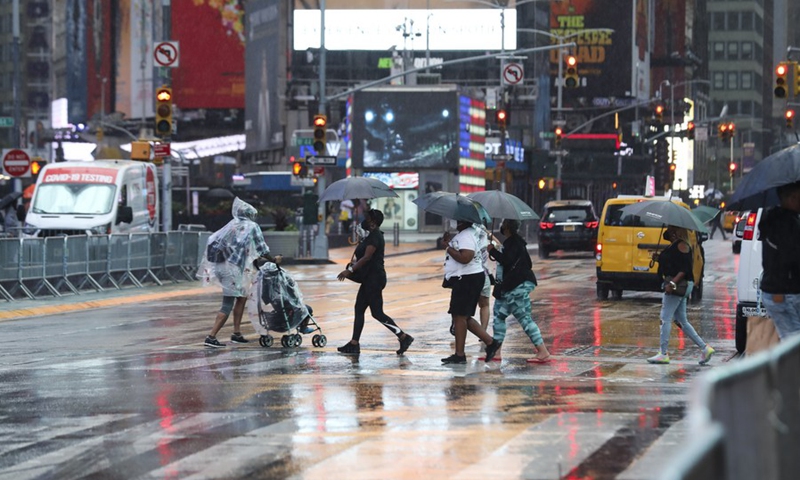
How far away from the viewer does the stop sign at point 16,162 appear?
34.5 m

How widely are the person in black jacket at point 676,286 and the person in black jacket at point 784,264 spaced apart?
14.3ft

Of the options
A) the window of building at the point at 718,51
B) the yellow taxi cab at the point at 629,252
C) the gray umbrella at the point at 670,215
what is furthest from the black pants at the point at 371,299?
the window of building at the point at 718,51

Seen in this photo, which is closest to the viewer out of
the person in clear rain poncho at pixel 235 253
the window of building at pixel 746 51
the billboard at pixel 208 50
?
the person in clear rain poncho at pixel 235 253

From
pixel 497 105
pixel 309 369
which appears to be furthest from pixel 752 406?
pixel 497 105

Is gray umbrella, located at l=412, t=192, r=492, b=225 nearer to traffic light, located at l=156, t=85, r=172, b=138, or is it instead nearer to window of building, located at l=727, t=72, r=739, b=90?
traffic light, located at l=156, t=85, r=172, b=138

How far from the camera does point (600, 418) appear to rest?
34.3 feet

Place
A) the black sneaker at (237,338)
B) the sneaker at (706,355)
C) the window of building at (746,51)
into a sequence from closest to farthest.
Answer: the sneaker at (706,355), the black sneaker at (237,338), the window of building at (746,51)

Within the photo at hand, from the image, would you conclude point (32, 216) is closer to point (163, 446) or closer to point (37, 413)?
point (37, 413)

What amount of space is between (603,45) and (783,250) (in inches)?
4418

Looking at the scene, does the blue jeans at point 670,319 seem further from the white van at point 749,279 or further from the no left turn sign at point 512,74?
the no left turn sign at point 512,74

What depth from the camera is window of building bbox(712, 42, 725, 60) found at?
192000mm

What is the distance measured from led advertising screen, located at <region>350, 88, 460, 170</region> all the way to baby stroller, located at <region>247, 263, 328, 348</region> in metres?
50.6

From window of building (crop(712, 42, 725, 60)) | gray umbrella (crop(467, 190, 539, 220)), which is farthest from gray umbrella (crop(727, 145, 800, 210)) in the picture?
window of building (crop(712, 42, 725, 60))

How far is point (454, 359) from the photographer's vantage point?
48.9 ft
